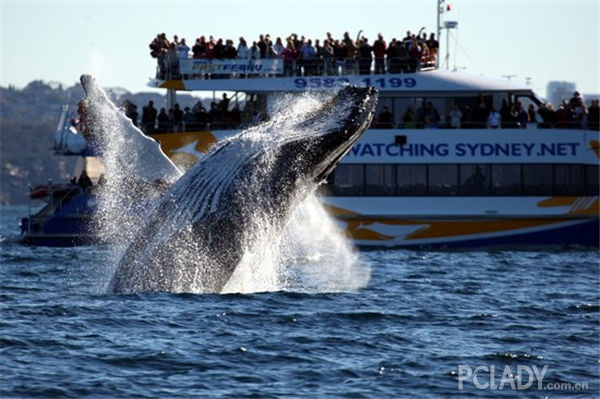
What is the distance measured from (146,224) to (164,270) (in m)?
0.54

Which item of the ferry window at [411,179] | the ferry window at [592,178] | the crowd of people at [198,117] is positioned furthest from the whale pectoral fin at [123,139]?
the ferry window at [592,178]

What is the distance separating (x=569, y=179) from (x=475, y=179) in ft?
7.91

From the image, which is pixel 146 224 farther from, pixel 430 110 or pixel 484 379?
pixel 430 110

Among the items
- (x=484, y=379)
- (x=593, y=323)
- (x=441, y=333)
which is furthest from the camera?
(x=593, y=323)

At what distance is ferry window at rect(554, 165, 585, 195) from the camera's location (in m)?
33.9

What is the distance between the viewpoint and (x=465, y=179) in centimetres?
3384

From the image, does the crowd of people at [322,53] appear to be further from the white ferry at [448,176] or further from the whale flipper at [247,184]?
the whale flipper at [247,184]

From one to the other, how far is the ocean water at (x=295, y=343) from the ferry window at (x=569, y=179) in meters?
14.8

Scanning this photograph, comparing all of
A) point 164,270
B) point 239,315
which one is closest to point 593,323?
point 239,315

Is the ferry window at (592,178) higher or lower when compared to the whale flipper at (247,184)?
lower

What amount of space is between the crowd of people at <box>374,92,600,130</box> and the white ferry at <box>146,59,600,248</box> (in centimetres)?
13

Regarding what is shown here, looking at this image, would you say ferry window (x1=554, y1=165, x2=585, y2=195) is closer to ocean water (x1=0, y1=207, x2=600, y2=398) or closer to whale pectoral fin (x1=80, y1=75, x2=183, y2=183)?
ocean water (x1=0, y1=207, x2=600, y2=398)

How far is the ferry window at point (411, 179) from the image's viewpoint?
3372 centimetres

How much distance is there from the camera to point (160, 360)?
12.1 m
